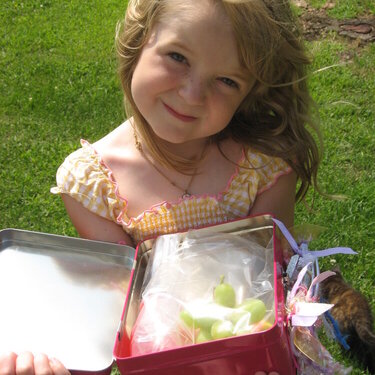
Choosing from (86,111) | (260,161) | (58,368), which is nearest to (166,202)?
(260,161)

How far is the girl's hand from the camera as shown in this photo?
1231 millimetres

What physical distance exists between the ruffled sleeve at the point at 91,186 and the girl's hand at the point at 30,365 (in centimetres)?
59

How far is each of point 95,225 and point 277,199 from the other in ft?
1.96

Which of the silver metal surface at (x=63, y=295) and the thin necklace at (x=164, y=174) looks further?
the thin necklace at (x=164, y=174)

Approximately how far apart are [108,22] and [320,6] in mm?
1540

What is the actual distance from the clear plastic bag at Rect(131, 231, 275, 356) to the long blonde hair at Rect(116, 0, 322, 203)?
0.46 m

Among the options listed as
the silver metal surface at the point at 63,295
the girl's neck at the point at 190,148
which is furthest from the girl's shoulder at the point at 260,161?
the silver metal surface at the point at 63,295

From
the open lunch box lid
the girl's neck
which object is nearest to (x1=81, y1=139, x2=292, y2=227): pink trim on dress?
the girl's neck

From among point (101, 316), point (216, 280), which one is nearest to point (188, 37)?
point (216, 280)

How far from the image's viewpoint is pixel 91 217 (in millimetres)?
1787

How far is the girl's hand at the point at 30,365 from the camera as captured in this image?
1231mm

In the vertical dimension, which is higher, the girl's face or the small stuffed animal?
the girl's face

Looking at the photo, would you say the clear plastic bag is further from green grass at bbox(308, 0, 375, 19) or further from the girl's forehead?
green grass at bbox(308, 0, 375, 19)

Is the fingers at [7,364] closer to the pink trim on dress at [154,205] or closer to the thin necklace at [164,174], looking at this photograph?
the pink trim on dress at [154,205]
